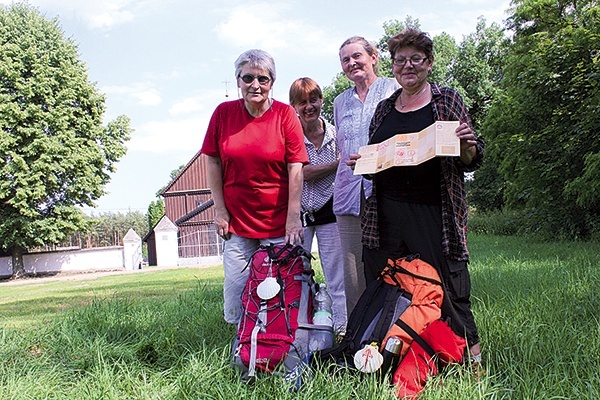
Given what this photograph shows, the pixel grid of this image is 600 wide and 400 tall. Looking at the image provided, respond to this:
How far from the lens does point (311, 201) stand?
414cm

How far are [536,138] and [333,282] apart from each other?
8.88 m

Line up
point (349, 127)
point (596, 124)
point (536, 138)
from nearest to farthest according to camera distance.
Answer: point (349, 127), point (596, 124), point (536, 138)

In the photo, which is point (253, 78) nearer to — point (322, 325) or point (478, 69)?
point (322, 325)

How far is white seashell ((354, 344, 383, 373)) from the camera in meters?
2.61

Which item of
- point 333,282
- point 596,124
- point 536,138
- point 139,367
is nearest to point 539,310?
point 333,282

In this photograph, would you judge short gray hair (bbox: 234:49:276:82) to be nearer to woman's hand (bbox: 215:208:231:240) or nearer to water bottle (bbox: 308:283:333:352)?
woman's hand (bbox: 215:208:231:240)

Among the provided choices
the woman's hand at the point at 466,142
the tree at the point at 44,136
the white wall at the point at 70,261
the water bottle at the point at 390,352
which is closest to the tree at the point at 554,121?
the woman's hand at the point at 466,142

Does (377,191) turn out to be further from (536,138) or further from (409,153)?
(536,138)

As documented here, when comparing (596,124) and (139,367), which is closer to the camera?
(139,367)

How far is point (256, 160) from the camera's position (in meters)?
3.31

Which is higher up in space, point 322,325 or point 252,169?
point 252,169

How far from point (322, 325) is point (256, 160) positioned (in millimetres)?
1056

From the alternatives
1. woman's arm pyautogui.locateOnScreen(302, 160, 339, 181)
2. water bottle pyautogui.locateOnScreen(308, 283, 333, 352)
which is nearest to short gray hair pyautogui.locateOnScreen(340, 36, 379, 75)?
woman's arm pyautogui.locateOnScreen(302, 160, 339, 181)

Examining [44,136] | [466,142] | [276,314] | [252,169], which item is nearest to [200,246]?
[44,136]
